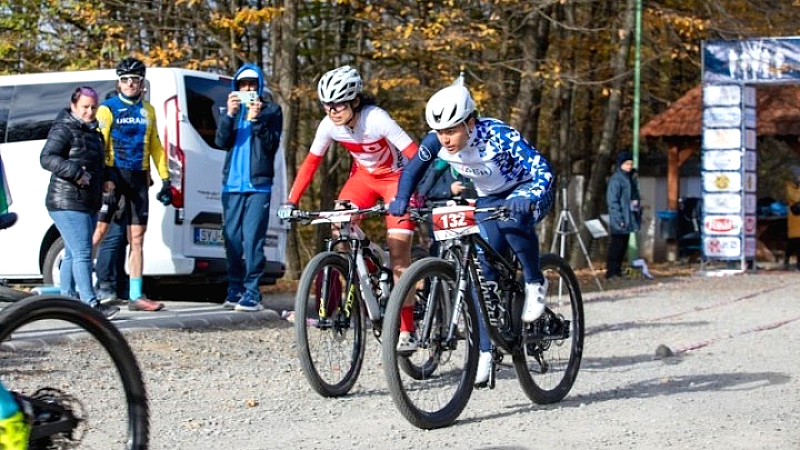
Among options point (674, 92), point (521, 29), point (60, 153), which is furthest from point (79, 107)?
point (674, 92)

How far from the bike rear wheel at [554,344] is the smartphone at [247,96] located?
4365 millimetres

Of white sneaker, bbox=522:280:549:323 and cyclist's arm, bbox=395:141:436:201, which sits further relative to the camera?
white sneaker, bbox=522:280:549:323

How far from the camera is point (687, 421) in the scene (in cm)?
805

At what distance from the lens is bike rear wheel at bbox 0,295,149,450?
497cm

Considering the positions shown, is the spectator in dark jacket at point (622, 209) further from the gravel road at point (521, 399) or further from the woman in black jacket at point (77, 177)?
the woman in black jacket at point (77, 177)

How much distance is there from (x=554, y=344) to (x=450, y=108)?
1.72 m

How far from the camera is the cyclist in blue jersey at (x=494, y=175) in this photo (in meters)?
8.00

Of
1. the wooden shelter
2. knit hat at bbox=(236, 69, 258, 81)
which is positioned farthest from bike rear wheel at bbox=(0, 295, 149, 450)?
the wooden shelter

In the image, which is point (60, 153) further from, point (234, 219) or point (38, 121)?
point (38, 121)

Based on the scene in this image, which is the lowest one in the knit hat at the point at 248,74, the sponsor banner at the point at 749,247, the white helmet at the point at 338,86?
the sponsor banner at the point at 749,247

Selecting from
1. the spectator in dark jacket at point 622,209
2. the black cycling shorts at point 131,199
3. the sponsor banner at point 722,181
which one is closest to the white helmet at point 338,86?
the black cycling shorts at point 131,199

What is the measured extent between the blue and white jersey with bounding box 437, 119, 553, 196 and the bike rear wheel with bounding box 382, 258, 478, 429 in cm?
63

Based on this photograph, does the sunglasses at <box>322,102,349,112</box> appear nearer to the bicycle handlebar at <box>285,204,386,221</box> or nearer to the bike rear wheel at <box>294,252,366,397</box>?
the bicycle handlebar at <box>285,204,386,221</box>

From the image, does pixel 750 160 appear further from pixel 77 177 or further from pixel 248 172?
pixel 77 177
